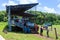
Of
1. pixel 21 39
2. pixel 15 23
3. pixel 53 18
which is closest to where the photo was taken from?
pixel 21 39

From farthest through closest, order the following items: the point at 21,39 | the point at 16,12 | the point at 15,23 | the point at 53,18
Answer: the point at 53,18, the point at 16,12, the point at 15,23, the point at 21,39

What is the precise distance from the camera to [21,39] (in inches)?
599

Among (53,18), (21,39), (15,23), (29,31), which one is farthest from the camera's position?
(53,18)

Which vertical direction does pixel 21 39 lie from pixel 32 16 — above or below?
below

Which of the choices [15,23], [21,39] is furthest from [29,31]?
[21,39]

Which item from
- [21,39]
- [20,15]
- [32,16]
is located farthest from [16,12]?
[21,39]

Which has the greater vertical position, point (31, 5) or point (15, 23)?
point (31, 5)

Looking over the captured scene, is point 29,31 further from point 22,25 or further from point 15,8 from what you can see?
point 15,8

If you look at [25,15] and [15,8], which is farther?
[25,15]

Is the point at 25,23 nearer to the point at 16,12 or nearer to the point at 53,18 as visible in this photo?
the point at 16,12

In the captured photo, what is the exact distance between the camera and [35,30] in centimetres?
2159

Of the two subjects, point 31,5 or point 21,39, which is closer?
point 21,39

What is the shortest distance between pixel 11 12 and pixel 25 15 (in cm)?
252

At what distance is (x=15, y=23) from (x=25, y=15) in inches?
112
